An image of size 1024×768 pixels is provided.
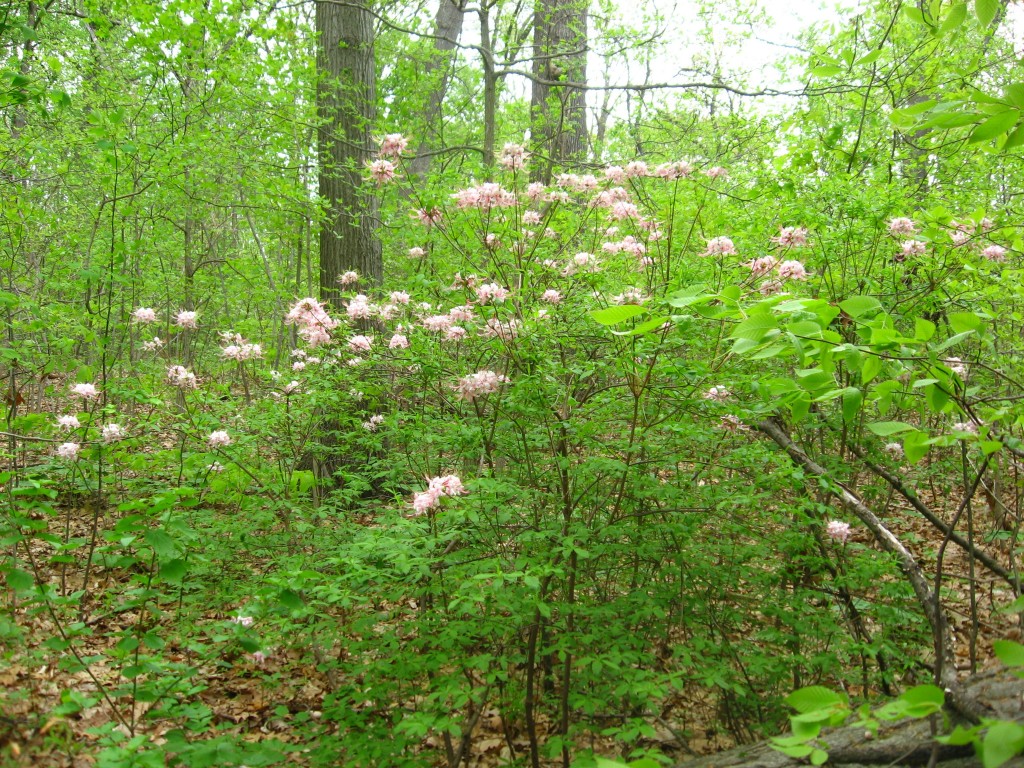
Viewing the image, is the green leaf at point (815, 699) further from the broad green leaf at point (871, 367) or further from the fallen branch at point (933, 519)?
the fallen branch at point (933, 519)

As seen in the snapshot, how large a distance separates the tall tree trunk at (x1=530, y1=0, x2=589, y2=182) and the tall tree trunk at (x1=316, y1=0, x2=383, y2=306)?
70.5 inches

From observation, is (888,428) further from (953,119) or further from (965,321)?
(953,119)

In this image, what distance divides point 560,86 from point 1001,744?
248 inches

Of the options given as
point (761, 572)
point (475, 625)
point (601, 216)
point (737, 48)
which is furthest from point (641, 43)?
point (475, 625)

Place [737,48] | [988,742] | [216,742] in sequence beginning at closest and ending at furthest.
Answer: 1. [988,742]
2. [216,742]
3. [737,48]

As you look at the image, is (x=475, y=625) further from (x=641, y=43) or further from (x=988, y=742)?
(x=641, y=43)

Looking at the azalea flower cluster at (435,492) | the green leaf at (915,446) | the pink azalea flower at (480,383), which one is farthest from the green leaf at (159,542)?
the green leaf at (915,446)

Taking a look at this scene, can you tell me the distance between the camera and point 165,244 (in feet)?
28.7

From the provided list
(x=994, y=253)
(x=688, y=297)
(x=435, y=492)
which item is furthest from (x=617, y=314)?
(x=994, y=253)

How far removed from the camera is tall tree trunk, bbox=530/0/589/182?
256 inches

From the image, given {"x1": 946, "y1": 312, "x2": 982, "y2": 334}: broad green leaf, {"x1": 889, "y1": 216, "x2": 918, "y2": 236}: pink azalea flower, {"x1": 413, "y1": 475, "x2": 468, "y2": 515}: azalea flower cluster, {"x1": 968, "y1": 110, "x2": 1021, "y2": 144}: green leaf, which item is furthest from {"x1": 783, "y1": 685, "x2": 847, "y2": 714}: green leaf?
{"x1": 889, "y1": 216, "x2": 918, "y2": 236}: pink azalea flower

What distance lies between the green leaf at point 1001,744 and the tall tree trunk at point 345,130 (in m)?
6.06

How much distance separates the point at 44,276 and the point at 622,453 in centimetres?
709

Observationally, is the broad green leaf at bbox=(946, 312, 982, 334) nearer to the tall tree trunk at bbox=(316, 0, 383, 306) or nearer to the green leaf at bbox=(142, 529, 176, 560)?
the green leaf at bbox=(142, 529, 176, 560)
